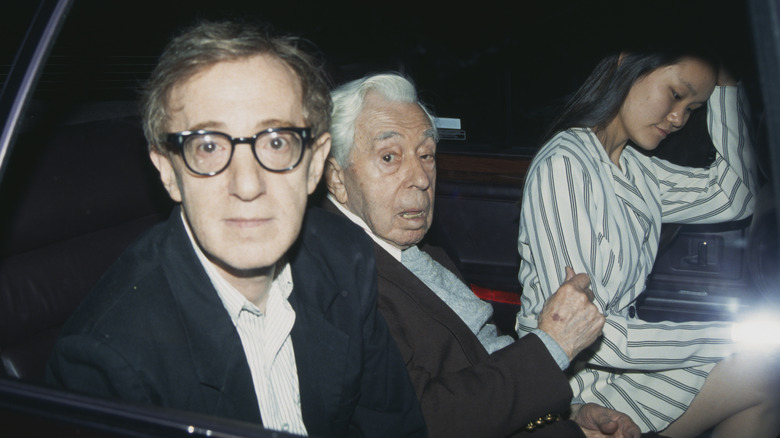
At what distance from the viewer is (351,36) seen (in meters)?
2.74

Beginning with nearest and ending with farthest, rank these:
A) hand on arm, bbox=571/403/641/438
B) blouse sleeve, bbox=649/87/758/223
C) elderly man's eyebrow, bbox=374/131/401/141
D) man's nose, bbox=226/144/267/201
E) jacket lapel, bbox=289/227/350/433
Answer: man's nose, bbox=226/144/267/201 < jacket lapel, bbox=289/227/350/433 < hand on arm, bbox=571/403/641/438 < elderly man's eyebrow, bbox=374/131/401/141 < blouse sleeve, bbox=649/87/758/223

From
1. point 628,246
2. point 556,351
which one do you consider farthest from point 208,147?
point 628,246

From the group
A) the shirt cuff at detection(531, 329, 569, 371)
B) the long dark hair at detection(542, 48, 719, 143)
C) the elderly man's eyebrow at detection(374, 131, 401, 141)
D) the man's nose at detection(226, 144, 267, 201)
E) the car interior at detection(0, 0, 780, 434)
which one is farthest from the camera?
the long dark hair at detection(542, 48, 719, 143)

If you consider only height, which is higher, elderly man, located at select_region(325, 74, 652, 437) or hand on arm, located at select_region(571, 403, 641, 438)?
elderly man, located at select_region(325, 74, 652, 437)

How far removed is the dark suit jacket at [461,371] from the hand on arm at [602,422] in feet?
0.35

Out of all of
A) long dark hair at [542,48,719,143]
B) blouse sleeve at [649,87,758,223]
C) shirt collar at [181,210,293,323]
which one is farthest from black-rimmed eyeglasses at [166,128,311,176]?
blouse sleeve at [649,87,758,223]

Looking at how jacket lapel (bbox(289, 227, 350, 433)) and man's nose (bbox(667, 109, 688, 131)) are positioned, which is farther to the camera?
man's nose (bbox(667, 109, 688, 131))

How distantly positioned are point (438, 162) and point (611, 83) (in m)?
1.11

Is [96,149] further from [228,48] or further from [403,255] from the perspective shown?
[403,255]

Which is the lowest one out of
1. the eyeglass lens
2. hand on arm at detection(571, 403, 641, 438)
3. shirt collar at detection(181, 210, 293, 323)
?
hand on arm at detection(571, 403, 641, 438)

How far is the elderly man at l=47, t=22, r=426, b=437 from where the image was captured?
3.93 ft

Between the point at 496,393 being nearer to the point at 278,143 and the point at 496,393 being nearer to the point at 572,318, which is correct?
the point at 572,318

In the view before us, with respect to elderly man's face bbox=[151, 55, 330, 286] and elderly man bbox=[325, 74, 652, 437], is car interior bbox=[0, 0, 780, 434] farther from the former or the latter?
elderly man bbox=[325, 74, 652, 437]

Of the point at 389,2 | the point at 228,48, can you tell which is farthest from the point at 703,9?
the point at 228,48
